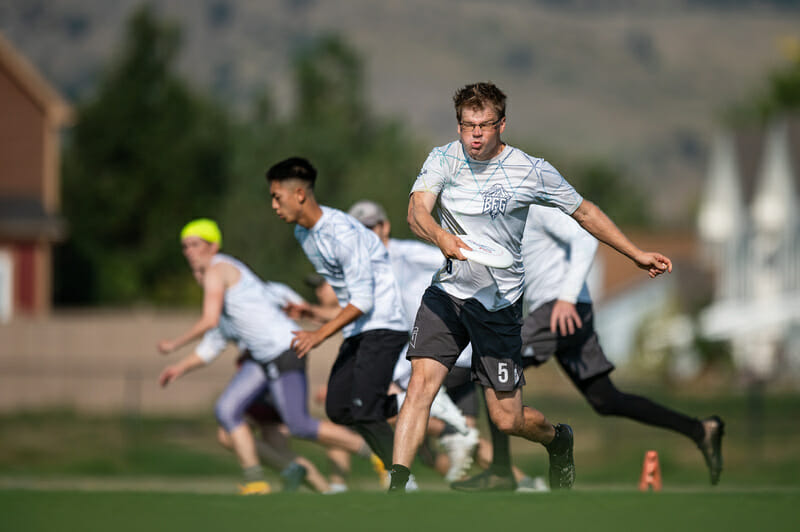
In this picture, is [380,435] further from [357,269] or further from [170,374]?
[170,374]

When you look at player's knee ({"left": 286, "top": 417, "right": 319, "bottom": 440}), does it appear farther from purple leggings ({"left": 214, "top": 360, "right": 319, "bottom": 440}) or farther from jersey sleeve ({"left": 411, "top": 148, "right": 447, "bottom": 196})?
jersey sleeve ({"left": 411, "top": 148, "right": 447, "bottom": 196})

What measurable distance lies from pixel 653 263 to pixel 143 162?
153 feet

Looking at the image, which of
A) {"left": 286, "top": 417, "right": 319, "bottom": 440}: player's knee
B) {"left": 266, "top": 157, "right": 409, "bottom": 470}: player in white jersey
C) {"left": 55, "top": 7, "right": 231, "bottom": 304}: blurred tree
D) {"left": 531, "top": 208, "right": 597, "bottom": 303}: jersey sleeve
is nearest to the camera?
{"left": 266, "top": 157, "right": 409, "bottom": 470}: player in white jersey

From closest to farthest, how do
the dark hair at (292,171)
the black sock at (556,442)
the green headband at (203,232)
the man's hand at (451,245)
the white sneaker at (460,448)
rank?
the man's hand at (451,245) → the black sock at (556,442) → the dark hair at (292,171) → the white sneaker at (460,448) → the green headband at (203,232)

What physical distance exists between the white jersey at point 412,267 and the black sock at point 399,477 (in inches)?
108

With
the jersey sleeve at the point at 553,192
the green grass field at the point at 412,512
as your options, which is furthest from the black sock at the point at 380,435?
the jersey sleeve at the point at 553,192

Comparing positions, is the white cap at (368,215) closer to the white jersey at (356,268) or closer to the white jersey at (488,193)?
the white jersey at (356,268)

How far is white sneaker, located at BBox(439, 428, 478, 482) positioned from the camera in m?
9.33

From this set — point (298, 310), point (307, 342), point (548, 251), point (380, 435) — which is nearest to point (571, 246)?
point (548, 251)

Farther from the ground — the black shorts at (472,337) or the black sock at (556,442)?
the black shorts at (472,337)

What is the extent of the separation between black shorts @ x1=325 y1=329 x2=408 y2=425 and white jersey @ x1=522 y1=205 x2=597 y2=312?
3.49 ft

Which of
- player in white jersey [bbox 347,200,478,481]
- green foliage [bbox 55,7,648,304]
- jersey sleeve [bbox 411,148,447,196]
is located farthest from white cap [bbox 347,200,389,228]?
green foliage [bbox 55,7,648,304]

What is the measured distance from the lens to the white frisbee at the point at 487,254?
671 cm

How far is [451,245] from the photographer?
6.62m
